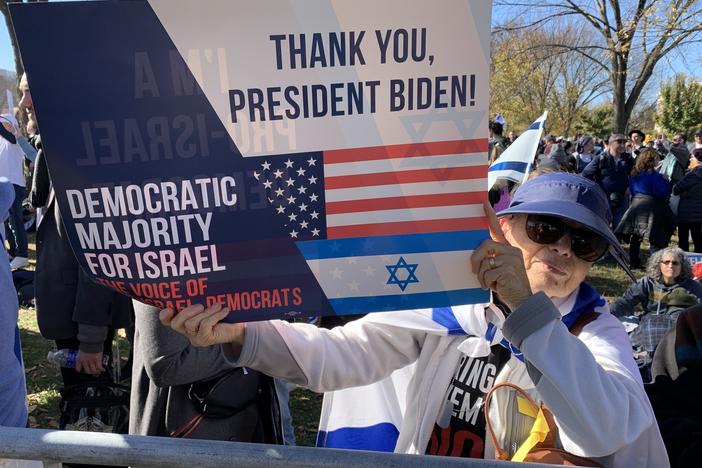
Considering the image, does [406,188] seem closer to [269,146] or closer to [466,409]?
[269,146]

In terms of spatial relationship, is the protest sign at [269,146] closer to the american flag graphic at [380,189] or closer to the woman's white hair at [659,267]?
the american flag graphic at [380,189]

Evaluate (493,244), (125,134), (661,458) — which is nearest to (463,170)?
(493,244)

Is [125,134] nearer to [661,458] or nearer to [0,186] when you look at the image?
[0,186]

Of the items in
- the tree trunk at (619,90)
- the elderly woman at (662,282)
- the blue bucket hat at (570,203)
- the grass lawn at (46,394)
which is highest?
the tree trunk at (619,90)

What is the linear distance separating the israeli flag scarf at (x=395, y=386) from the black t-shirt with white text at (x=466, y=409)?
0.16ft

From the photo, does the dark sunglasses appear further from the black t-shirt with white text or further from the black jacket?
the black jacket

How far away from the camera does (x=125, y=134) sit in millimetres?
1196

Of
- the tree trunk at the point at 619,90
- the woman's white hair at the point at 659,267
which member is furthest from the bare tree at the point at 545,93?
the woman's white hair at the point at 659,267

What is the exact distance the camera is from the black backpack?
2922 mm

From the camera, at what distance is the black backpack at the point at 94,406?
2922mm

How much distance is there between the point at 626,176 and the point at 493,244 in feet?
32.4

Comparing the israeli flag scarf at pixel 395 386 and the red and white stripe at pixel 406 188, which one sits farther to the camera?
Answer: the israeli flag scarf at pixel 395 386

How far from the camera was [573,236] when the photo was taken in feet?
5.28

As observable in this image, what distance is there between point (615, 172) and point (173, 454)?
1030 centimetres
